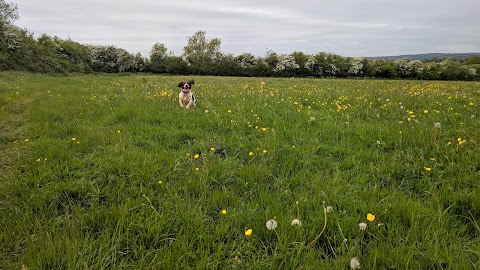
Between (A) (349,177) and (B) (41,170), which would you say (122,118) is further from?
(A) (349,177)

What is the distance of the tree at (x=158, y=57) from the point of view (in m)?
60.2

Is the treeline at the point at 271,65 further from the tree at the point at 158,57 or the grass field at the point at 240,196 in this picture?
the grass field at the point at 240,196

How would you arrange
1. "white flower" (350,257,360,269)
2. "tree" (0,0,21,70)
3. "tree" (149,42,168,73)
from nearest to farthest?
"white flower" (350,257,360,269), "tree" (0,0,21,70), "tree" (149,42,168,73)

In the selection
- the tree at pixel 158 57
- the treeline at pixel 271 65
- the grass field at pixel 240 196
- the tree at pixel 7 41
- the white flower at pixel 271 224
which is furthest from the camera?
the tree at pixel 158 57

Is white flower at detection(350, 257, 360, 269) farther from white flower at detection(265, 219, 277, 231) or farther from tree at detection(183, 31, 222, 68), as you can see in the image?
tree at detection(183, 31, 222, 68)

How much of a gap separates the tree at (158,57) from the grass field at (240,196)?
2255 inches

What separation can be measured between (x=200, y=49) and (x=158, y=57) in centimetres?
1324

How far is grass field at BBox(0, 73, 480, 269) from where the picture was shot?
7.34ft

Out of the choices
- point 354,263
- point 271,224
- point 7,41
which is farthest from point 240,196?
point 7,41

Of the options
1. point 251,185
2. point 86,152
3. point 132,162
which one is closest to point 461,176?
point 251,185

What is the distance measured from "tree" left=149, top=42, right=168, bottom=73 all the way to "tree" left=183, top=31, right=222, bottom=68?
20.3 feet

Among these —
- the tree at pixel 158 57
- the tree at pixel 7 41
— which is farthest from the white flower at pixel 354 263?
the tree at pixel 158 57

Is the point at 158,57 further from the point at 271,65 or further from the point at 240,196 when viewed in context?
the point at 240,196

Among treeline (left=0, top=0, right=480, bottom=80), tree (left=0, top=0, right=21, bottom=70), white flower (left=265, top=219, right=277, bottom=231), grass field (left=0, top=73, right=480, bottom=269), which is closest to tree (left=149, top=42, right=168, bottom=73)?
treeline (left=0, top=0, right=480, bottom=80)
